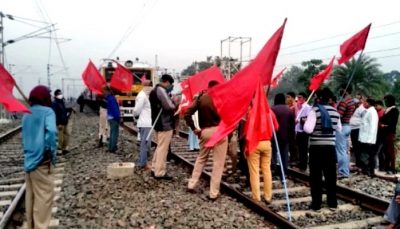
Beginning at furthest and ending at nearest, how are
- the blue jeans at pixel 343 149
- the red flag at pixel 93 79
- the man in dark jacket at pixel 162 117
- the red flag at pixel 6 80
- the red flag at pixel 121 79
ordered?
the red flag at pixel 121 79 → the red flag at pixel 93 79 → the blue jeans at pixel 343 149 → the man in dark jacket at pixel 162 117 → the red flag at pixel 6 80

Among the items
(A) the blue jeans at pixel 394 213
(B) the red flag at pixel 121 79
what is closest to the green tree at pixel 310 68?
(B) the red flag at pixel 121 79

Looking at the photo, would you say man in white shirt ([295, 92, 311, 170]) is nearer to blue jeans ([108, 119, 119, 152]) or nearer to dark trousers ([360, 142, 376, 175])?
dark trousers ([360, 142, 376, 175])

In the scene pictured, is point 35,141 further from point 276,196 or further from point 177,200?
point 276,196

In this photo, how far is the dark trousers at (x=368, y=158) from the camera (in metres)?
9.00

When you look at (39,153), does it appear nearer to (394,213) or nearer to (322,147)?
(322,147)

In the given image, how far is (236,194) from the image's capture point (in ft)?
23.1

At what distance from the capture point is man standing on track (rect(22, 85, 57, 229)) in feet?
16.3

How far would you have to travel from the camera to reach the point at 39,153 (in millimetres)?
4984

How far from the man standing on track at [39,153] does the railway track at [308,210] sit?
306 cm

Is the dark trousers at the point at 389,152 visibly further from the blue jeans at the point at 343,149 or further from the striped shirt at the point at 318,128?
the striped shirt at the point at 318,128

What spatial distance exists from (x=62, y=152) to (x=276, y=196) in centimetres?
726

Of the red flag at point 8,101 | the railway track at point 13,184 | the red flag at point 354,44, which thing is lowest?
the railway track at point 13,184

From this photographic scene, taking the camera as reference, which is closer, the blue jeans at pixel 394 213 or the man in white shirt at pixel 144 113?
the blue jeans at pixel 394 213

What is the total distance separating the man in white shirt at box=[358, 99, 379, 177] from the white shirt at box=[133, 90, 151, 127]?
Result: 4.74 metres
